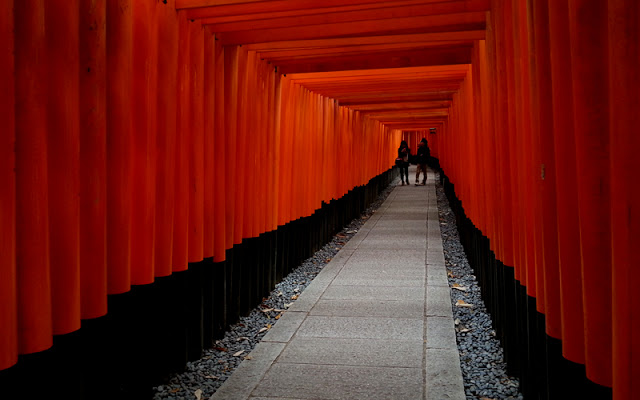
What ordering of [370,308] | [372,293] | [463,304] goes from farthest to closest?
[372,293] → [463,304] → [370,308]

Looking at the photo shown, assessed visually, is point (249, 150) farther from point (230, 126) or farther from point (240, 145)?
point (230, 126)

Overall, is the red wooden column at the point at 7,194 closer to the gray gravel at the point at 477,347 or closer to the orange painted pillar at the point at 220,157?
the orange painted pillar at the point at 220,157

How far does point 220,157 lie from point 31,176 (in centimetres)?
242

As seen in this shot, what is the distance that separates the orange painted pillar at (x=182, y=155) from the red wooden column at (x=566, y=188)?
2.58 m

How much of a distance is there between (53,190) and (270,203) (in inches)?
149

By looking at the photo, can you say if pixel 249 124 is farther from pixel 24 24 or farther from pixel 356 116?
pixel 356 116

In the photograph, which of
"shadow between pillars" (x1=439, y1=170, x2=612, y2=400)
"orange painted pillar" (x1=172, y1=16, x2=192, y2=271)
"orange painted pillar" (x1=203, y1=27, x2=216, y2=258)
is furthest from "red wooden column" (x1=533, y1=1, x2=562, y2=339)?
"orange painted pillar" (x1=203, y1=27, x2=216, y2=258)

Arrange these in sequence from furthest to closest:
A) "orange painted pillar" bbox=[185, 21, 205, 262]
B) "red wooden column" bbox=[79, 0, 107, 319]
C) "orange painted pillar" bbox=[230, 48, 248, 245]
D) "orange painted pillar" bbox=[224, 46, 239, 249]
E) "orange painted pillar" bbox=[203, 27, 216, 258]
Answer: "orange painted pillar" bbox=[230, 48, 248, 245] < "orange painted pillar" bbox=[224, 46, 239, 249] < "orange painted pillar" bbox=[203, 27, 216, 258] < "orange painted pillar" bbox=[185, 21, 205, 262] < "red wooden column" bbox=[79, 0, 107, 319]

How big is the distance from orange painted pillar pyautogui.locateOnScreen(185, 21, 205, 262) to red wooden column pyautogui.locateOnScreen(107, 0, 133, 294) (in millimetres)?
1002

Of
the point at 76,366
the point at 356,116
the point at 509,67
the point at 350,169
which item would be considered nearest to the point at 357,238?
the point at 350,169

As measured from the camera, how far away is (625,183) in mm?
1502

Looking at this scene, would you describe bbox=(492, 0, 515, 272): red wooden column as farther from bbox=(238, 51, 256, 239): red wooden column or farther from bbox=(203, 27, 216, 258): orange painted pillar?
bbox=(238, 51, 256, 239): red wooden column

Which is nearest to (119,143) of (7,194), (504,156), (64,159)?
(64,159)

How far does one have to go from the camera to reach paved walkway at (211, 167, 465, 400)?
3619 mm
